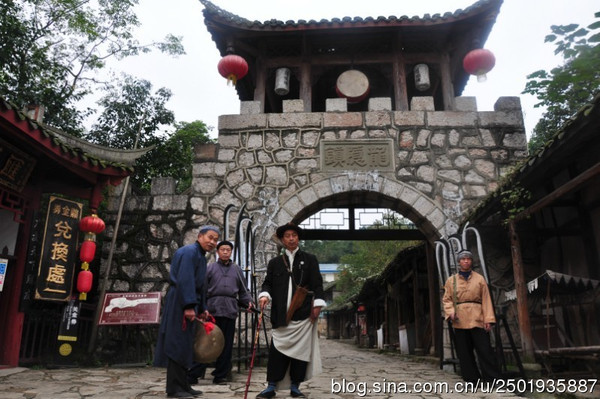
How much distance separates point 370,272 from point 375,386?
49.8 feet

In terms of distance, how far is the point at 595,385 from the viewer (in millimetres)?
4105

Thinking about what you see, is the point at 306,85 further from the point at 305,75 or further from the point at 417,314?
the point at 417,314

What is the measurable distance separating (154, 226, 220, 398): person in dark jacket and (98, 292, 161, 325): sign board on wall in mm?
2922

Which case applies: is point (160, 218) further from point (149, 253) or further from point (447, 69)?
point (447, 69)

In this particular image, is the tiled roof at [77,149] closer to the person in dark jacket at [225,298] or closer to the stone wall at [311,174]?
the stone wall at [311,174]

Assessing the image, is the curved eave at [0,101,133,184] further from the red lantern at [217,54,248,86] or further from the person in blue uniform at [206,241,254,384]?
the person in blue uniform at [206,241,254,384]

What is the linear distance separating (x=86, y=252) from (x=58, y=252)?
0.35 m

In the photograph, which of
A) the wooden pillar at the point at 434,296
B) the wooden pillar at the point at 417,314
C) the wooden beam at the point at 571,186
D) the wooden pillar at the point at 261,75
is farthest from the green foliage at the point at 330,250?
the wooden beam at the point at 571,186

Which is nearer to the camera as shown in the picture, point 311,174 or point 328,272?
point 311,174

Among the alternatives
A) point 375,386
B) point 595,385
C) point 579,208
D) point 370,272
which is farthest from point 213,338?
point 370,272

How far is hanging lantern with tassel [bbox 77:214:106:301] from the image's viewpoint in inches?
247

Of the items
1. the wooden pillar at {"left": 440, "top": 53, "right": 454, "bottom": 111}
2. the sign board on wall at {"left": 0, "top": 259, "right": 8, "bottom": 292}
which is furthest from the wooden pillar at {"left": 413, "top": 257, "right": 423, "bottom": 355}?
the sign board on wall at {"left": 0, "top": 259, "right": 8, "bottom": 292}

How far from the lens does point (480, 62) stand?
7.50 metres

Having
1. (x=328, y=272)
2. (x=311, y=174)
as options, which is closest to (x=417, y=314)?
(x=311, y=174)
